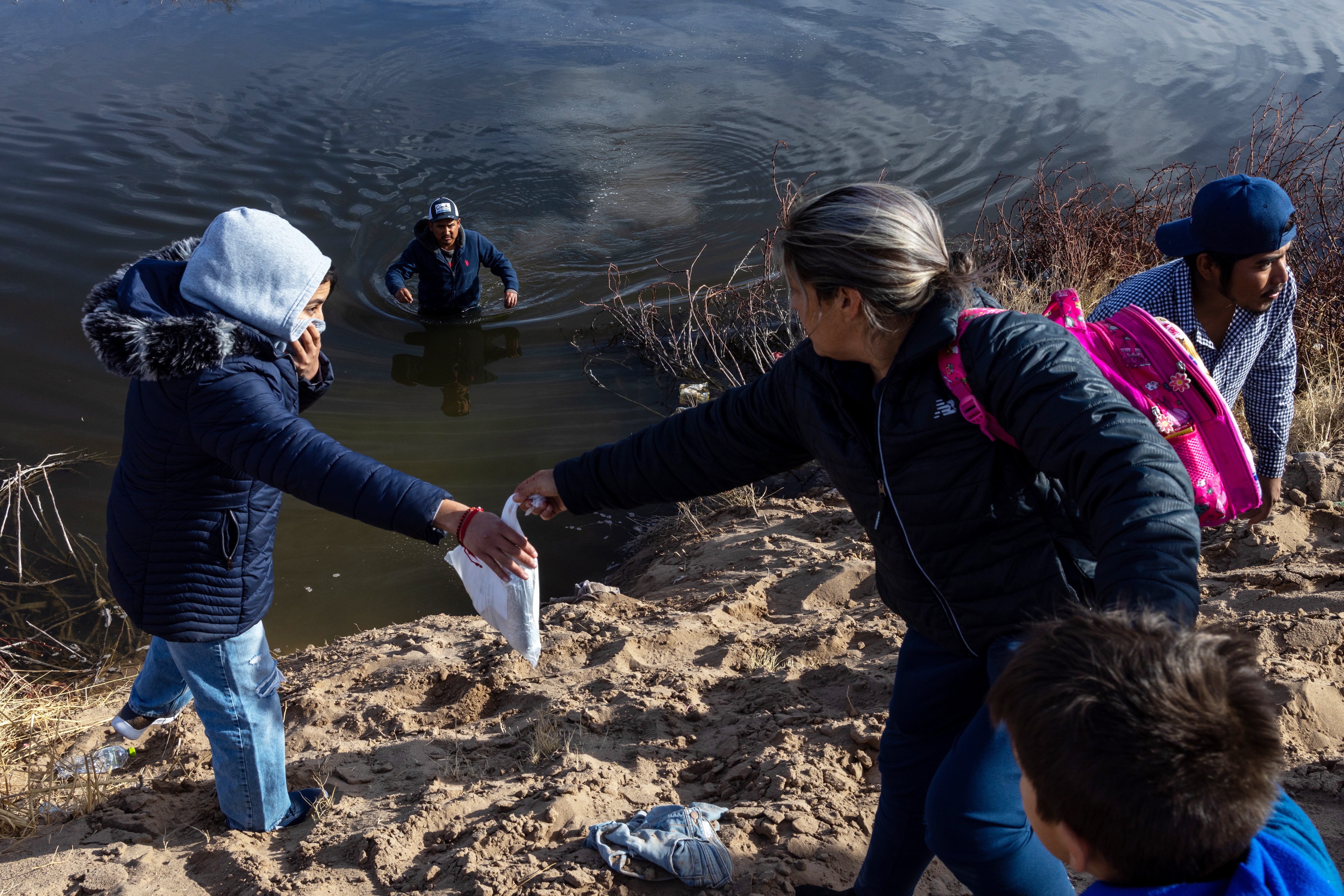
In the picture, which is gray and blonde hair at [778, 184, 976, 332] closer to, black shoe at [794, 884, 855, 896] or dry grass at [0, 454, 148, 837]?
black shoe at [794, 884, 855, 896]

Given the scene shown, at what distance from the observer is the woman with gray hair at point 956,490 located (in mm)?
1809

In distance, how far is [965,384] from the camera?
2016 millimetres

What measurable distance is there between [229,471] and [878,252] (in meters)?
1.89

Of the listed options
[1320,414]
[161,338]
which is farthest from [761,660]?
[1320,414]

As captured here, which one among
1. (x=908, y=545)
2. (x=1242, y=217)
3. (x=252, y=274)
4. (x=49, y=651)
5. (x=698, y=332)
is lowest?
(x=49, y=651)

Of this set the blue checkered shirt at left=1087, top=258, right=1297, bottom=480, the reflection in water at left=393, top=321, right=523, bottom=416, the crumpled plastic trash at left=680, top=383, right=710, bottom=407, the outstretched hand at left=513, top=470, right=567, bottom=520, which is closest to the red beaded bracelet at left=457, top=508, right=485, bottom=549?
the outstretched hand at left=513, top=470, right=567, bottom=520

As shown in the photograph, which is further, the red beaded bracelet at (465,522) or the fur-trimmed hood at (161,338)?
the red beaded bracelet at (465,522)

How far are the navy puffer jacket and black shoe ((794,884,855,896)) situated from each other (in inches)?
54.1

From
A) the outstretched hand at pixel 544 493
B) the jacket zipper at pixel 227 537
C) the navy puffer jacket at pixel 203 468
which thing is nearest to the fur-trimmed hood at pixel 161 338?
the navy puffer jacket at pixel 203 468

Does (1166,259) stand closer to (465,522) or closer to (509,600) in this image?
(509,600)

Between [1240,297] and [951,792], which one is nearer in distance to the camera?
[951,792]

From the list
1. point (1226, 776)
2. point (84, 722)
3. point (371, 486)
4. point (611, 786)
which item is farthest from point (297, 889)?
point (1226, 776)

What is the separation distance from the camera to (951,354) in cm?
205

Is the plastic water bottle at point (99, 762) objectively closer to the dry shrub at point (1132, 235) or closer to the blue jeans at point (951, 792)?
the blue jeans at point (951, 792)
